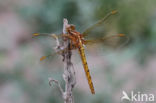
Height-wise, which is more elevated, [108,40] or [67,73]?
[108,40]

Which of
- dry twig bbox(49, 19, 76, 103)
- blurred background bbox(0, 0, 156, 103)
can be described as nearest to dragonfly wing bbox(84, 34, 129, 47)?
dry twig bbox(49, 19, 76, 103)

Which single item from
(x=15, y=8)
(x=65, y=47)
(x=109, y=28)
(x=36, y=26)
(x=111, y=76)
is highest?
(x=15, y=8)

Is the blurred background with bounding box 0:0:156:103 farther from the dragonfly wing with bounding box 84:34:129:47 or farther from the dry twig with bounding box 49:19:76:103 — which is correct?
the dry twig with bounding box 49:19:76:103

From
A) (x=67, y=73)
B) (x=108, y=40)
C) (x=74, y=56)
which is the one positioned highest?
(x=74, y=56)

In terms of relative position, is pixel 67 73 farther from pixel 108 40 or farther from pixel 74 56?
pixel 74 56

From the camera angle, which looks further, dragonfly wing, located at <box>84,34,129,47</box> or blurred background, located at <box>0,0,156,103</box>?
blurred background, located at <box>0,0,156,103</box>

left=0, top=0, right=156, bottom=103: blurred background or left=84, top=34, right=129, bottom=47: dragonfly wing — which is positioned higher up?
left=0, top=0, right=156, bottom=103: blurred background

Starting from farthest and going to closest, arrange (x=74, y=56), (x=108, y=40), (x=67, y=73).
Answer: (x=74, y=56) < (x=108, y=40) < (x=67, y=73)

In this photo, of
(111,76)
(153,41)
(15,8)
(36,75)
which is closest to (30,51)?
(36,75)

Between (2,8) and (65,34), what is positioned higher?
(2,8)

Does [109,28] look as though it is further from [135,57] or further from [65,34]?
[65,34]

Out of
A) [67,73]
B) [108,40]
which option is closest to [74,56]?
[108,40]
